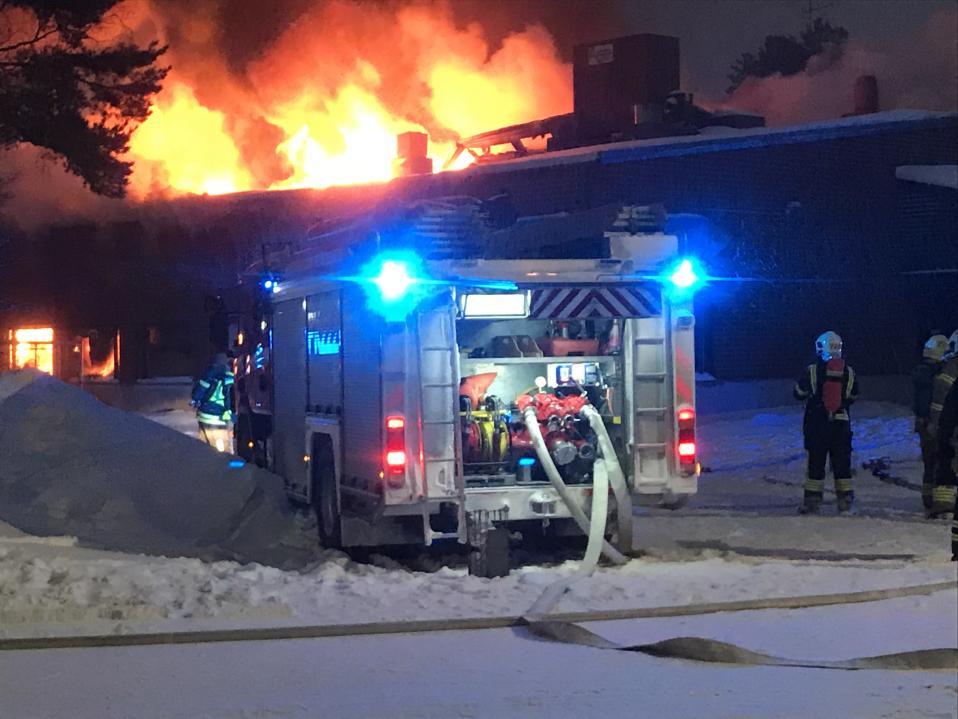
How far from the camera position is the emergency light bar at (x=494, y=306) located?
977 cm

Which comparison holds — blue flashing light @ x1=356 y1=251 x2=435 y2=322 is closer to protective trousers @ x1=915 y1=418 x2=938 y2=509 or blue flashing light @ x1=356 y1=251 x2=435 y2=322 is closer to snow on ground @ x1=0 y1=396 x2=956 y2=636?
snow on ground @ x1=0 y1=396 x2=956 y2=636

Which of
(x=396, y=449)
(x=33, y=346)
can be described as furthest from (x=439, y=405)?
(x=33, y=346)

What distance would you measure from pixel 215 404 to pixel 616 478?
7.77 meters

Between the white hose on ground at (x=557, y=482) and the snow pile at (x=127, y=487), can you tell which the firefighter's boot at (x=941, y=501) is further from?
the snow pile at (x=127, y=487)

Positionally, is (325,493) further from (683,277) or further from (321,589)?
(683,277)

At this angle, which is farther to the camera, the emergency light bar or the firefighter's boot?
the firefighter's boot

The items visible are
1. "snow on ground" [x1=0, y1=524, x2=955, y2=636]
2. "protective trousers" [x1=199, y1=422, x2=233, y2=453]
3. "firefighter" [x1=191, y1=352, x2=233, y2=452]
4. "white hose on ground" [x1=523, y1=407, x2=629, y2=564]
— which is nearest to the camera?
"snow on ground" [x1=0, y1=524, x2=955, y2=636]

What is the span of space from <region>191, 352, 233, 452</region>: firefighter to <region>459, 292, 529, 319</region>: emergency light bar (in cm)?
669

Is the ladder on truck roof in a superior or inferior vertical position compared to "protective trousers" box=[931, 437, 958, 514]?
superior

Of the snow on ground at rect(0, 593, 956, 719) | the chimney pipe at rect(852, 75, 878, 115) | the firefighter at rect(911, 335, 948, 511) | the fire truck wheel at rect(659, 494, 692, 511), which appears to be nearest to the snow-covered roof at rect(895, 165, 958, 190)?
Result: the chimney pipe at rect(852, 75, 878, 115)

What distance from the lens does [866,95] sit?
31734 millimetres

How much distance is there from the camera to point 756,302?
24.1 m

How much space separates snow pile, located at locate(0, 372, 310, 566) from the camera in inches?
443

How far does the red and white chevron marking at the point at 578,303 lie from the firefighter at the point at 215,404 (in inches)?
274
